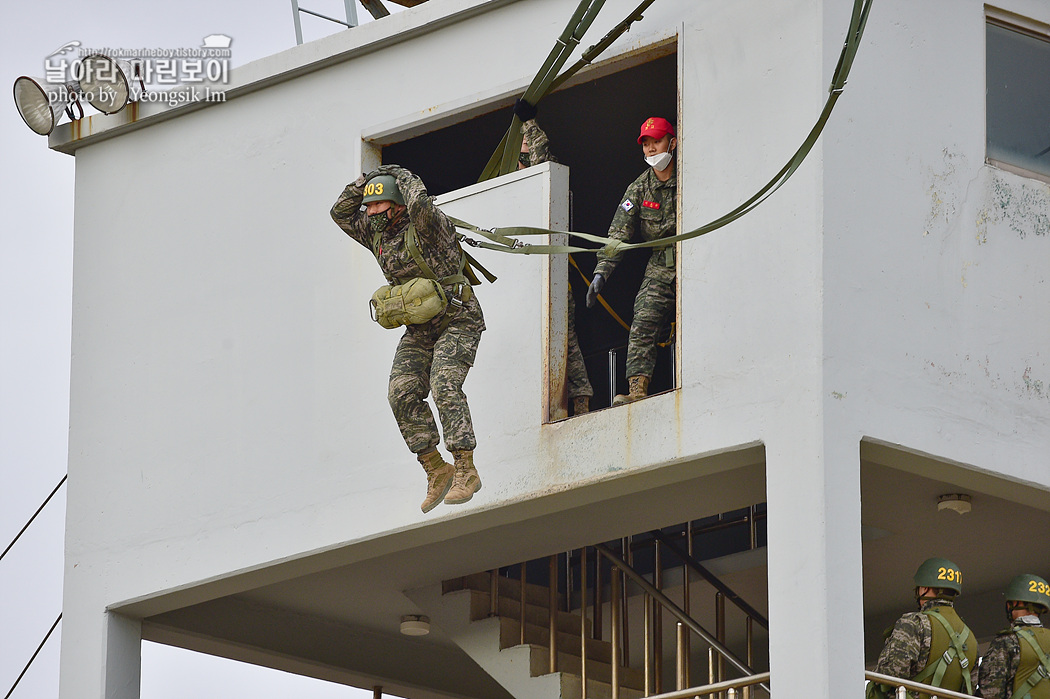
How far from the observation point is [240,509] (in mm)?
16938

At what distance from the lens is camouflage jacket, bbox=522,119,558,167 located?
662 inches

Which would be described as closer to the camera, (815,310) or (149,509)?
(815,310)

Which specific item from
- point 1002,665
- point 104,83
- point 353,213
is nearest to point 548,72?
point 353,213

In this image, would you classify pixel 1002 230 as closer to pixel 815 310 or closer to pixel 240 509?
pixel 815 310

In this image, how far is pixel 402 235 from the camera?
49.5ft

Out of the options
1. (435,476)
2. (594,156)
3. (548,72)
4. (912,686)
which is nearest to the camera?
(912,686)

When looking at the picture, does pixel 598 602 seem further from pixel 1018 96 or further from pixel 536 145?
pixel 1018 96

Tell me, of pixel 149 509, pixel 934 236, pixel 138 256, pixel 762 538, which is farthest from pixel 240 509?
pixel 934 236

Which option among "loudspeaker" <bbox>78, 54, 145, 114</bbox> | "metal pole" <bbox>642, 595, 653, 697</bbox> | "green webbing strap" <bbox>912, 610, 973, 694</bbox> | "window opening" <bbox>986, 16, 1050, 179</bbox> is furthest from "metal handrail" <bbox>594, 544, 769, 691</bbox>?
"loudspeaker" <bbox>78, 54, 145, 114</bbox>

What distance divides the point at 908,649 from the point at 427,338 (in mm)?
3784

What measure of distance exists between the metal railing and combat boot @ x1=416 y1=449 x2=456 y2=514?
2409mm

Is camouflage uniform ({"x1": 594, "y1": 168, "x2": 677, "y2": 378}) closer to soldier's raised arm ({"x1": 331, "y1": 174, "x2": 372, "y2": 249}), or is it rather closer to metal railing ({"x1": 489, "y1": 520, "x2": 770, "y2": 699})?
soldier's raised arm ({"x1": 331, "y1": 174, "x2": 372, "y2": 249})

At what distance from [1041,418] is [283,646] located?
736cm

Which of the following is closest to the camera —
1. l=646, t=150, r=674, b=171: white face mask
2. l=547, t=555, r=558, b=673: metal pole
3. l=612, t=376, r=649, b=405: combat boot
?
l=612, t=376, r=649, b=405: combat boot
